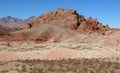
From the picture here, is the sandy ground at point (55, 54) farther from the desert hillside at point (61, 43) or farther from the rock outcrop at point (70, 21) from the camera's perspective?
the rock outcrop at point (70, 21)

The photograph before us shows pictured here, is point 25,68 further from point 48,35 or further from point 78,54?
point 48,35

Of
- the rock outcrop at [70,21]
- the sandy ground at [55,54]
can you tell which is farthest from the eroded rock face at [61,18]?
the sandy ground at [55,54]

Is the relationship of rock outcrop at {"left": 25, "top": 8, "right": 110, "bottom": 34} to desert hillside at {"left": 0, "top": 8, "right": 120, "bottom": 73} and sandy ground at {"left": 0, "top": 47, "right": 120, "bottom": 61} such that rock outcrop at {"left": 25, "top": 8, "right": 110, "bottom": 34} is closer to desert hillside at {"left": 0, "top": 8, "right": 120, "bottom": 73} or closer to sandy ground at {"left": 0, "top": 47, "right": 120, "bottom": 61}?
desert hillside at {"left": 0, "top": 8, "right": 120, "bottom": 73}

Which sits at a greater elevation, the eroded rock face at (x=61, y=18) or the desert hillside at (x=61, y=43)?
the eroded rock face at (x=61, y=18)

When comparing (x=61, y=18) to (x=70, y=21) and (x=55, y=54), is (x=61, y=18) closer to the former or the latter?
(x=70, y=21)

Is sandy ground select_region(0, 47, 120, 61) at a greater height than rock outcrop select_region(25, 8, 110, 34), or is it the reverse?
rock outcrop select_region(25, 8, 110, 34)

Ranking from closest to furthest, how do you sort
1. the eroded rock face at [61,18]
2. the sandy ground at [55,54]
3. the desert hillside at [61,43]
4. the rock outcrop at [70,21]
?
1. the desert hillside at [61,43]
2. the sandy ground at [55,54]
3. the rock outcrop at [70,21]
4. the eroded rock face at [61,18]

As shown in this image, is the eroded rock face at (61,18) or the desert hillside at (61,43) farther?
the eroded rock face at (61,18)

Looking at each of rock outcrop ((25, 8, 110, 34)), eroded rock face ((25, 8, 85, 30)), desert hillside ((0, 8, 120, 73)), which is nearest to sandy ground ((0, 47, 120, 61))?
desert hillside ((0, 8, 120, 73))

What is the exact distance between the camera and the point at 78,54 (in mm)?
39094

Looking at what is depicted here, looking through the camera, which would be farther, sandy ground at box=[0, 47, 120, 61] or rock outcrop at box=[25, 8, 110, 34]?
rock outcrop at box=[25, 8, 110, 34]

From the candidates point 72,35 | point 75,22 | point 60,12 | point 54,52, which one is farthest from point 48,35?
point 54,52

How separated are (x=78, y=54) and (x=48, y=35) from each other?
5573cm

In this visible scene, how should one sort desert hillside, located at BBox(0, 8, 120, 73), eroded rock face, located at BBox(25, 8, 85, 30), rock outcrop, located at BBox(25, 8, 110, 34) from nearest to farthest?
1. desert hillside, located at BBox(0, 8, 120, 73)
2. rock outcrop, located at BBox(25, 8, 110, 34)
3. eroded rock face, located at BBox(25, 8, 85, 30)
